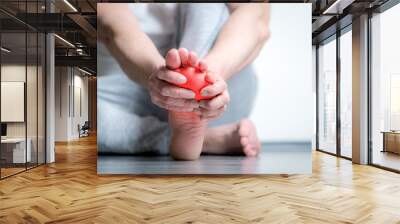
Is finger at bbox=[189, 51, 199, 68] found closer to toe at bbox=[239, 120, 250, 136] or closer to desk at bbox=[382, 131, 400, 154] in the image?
toe at bbox=[239, 120, 250, 136]

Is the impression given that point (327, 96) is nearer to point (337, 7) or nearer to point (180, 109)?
point (337, 7)

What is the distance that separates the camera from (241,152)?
561 centimetres

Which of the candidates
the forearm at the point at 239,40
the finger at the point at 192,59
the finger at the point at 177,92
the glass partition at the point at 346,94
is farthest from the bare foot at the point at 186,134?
the glass partition at the point at 346,94

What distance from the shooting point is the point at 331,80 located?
925cm

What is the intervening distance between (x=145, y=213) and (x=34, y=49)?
4.34 m

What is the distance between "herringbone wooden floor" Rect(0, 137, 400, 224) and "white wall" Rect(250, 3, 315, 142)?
0.76m

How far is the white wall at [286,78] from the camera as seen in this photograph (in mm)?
5680

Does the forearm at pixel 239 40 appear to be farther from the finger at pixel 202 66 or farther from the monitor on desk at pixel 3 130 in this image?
the monitor on desk at pixel 3 130

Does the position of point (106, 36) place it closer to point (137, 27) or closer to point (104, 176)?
point (137, 27)

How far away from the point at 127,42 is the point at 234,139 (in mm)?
2084

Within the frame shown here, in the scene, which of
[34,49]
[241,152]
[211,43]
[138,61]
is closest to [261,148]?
[241,152]

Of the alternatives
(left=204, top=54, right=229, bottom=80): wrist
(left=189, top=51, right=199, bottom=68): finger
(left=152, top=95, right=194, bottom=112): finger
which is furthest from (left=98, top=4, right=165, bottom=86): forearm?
(left=189, top=51, right=199, bottom=68): finger

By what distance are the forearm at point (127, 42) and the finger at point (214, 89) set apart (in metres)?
0.76

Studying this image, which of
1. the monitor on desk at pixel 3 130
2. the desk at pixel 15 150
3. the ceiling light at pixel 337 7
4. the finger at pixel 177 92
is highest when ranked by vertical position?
the ceiling light at pixel 337 7
